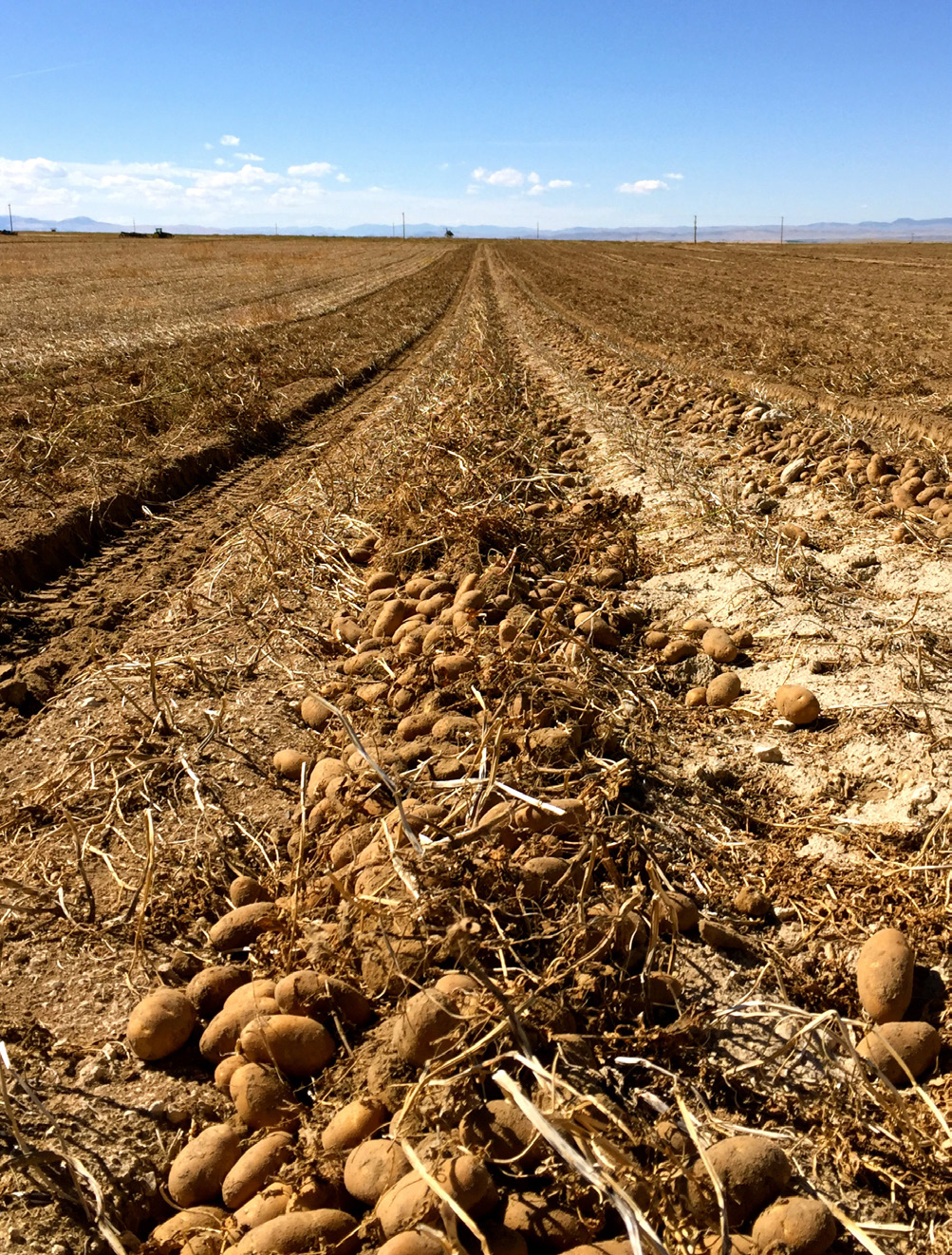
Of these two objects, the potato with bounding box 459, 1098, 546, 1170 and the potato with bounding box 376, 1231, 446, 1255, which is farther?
the potato with bounding box 459, 1098, 546, 1170

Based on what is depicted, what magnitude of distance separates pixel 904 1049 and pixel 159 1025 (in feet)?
5.94

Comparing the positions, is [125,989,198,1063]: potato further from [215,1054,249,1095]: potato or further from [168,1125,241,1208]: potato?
[168,1125,241,1208]: potato

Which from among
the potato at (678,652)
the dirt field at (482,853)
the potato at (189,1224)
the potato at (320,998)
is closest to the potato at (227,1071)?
the dirt field at (482,853)

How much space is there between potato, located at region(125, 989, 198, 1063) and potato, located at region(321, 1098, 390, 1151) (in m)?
0.55

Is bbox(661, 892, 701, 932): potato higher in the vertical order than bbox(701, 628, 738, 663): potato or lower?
lower

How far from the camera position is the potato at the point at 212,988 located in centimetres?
232

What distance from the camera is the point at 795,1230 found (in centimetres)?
161

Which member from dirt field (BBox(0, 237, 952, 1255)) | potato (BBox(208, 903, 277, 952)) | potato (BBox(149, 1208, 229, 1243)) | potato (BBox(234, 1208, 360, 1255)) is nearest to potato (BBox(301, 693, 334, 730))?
dirt field (BBox(0, 237, 952, 1255))

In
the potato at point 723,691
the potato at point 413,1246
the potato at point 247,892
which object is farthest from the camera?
the potato at point 723,691

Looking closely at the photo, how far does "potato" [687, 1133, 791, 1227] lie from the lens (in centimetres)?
166

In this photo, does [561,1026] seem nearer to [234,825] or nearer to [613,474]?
[234,825]

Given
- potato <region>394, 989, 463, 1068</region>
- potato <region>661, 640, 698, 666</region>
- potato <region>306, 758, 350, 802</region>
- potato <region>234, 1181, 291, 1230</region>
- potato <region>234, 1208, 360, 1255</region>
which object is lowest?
potato <region>234, 1181, 291, 1230</region>

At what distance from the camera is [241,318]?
54.7ft

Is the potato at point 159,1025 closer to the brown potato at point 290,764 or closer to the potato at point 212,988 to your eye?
the potato at point 212,988
